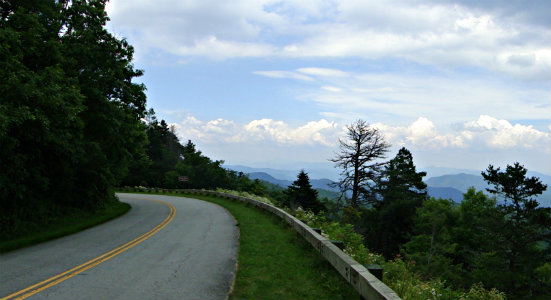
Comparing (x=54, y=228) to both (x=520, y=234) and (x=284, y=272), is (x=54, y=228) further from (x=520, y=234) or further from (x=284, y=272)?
(x=520, y=234)

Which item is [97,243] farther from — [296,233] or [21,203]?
[296,233]

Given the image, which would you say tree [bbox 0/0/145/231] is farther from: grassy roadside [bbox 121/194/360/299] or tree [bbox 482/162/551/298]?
tree [bbox 482/162/551/298]

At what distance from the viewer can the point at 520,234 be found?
35.7m

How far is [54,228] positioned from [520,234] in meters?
40.0

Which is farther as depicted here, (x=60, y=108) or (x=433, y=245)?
(x=433, y=245)

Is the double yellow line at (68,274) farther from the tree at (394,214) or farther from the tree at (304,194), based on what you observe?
the tree at (304,194)

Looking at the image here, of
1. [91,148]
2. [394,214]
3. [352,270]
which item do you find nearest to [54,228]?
[91,148]

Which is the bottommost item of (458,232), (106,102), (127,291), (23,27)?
(458,232)

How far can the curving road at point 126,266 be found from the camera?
6.46 metres

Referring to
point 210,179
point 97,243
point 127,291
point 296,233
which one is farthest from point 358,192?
point 210,179

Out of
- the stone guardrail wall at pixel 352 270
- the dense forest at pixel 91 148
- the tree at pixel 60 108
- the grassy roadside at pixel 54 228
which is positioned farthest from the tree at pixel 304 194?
the stone guardrail wall at pixel 352 270

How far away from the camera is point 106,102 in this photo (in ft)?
60.0

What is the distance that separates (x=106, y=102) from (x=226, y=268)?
13.5 meters

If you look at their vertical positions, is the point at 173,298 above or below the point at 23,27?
below
